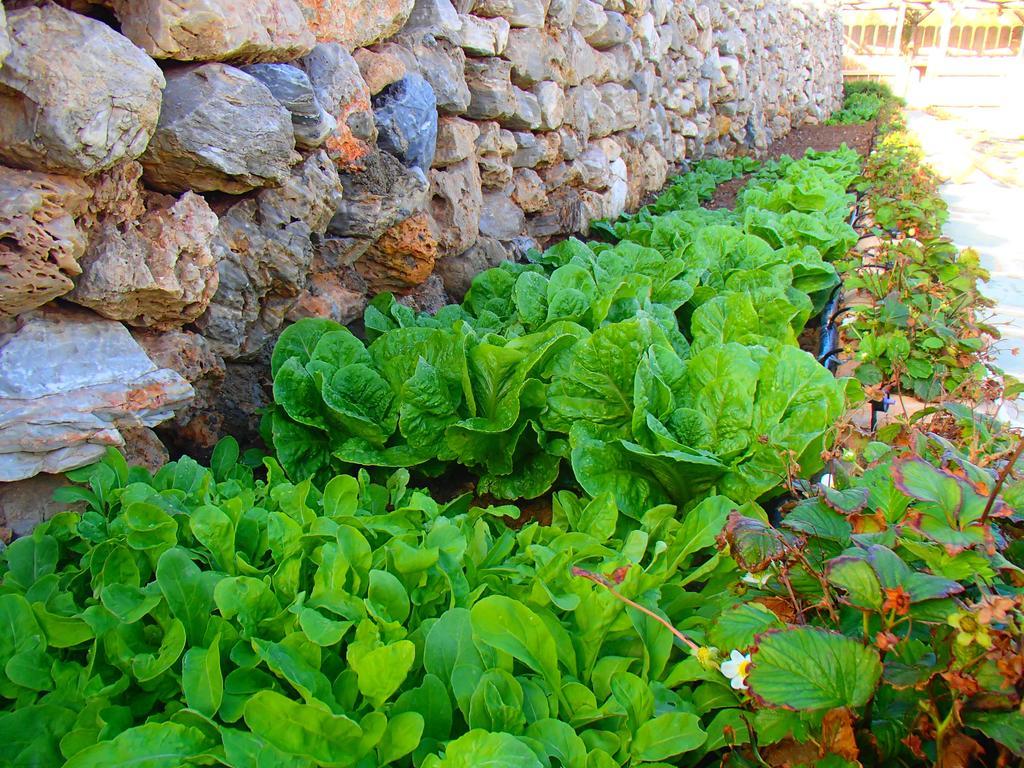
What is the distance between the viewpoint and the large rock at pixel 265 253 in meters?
2.05

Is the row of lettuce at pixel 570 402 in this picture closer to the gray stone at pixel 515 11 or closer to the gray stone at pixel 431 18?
the gray stone at pixel 431 18

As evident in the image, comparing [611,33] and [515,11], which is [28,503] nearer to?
[515,11]

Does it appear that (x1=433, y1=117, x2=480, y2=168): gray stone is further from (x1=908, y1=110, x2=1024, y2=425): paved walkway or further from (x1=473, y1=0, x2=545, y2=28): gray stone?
(x1=908, y1=110, x2=1024, y2=425): paved walkway

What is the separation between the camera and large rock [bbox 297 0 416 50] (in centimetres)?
224

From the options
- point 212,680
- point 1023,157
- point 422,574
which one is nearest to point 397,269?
point 422,574

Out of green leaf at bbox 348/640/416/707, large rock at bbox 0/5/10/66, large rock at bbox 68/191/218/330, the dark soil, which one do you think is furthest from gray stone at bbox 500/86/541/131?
the dark soil

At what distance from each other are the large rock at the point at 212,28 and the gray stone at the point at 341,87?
0.13 metres

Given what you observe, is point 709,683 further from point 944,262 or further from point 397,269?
point 944,262

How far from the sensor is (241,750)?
1052 millimetres

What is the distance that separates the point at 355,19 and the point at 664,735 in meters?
A: 2.18

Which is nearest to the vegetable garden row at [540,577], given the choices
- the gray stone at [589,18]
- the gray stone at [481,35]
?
the gray stone at [481,35]

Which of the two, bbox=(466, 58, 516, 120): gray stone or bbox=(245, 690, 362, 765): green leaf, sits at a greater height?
bbox=(466, 58, 516, 120): gray stone

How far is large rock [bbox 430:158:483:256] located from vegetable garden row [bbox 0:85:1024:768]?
23.5 inches

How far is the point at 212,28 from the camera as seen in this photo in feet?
5.83
